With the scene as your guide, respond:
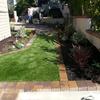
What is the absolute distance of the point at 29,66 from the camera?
7562 mm

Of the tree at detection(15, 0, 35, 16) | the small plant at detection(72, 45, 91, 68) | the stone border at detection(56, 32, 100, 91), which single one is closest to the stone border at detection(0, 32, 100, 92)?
the stone border at detection(56, 32, 100, 91)

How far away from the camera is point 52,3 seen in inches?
1570

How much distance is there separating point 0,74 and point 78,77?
2133 mm

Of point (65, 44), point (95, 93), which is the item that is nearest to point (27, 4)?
point (65, 44)

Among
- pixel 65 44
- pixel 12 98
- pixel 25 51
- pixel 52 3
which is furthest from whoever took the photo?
pixel 52 3

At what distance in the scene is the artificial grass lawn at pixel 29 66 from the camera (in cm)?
649

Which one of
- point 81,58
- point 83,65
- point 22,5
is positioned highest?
point 22,5

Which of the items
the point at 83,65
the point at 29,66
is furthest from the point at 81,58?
the point at 29,66

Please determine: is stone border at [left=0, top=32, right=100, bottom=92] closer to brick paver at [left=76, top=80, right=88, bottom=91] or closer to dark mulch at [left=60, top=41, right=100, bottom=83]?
brick paver at [left=76, top=80, right=88, bottom=91]

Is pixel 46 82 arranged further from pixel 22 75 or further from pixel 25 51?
pixel 25 51

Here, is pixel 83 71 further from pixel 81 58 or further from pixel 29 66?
pixel 29 66

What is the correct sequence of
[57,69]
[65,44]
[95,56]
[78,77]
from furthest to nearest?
[65,44]
[95,56]
[57,69]
[78,77]

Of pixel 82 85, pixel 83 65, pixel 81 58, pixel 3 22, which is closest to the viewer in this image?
pixel 82 85

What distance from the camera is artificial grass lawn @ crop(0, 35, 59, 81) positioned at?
6.49 meters
